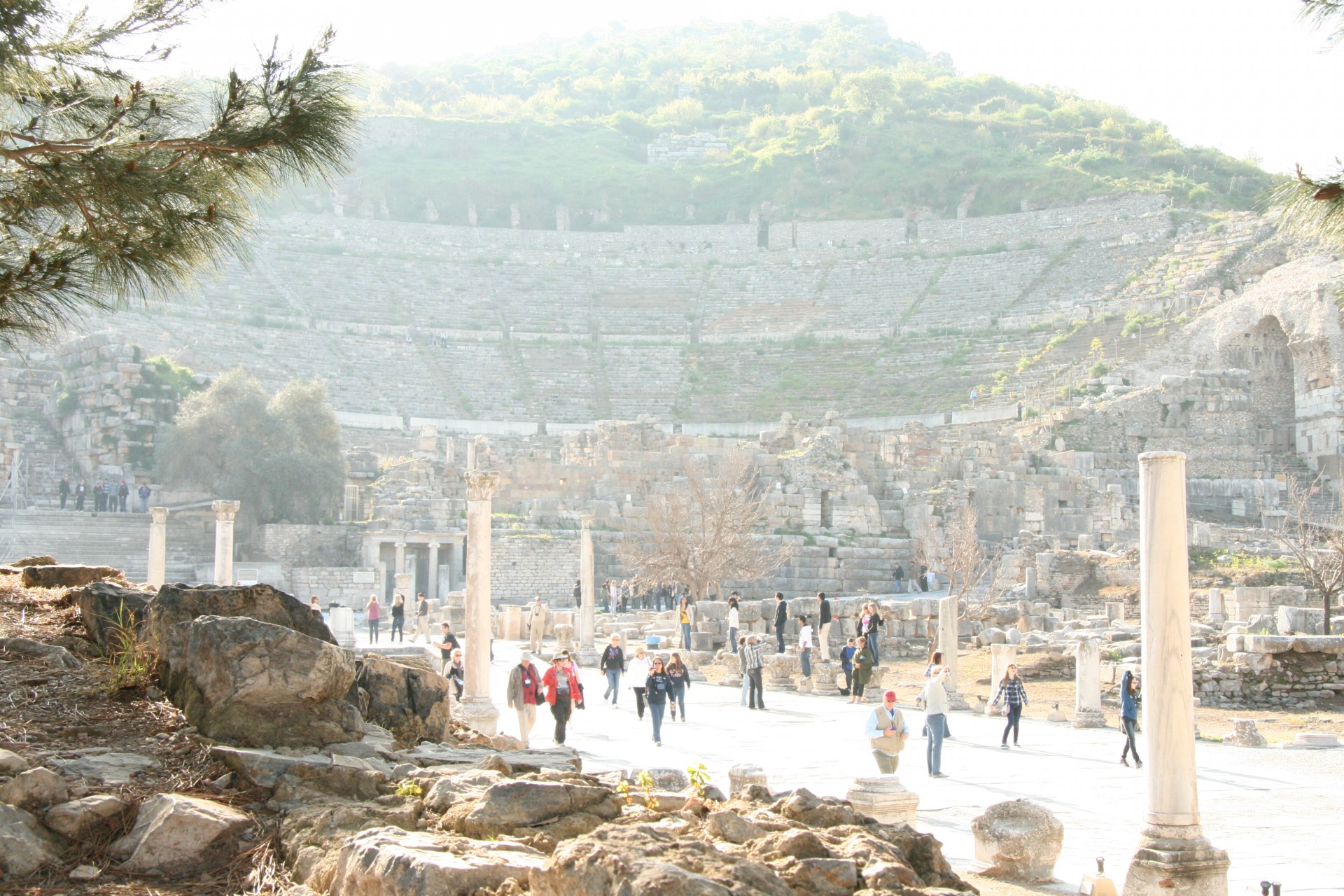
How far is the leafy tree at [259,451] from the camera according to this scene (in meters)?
35.6

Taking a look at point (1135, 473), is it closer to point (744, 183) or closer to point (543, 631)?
point (543, 631)

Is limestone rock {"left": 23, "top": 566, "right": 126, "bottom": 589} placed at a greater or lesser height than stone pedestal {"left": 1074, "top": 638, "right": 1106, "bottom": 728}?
greater

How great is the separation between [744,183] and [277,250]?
32261 millimetres

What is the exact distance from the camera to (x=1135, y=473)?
37375mm

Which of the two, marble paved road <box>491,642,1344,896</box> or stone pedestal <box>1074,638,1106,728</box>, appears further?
stone pedestal <box>1074,638,1106,728</box>

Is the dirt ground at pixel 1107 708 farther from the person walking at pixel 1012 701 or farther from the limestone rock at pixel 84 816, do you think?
the limestone rock at pixel 84 816

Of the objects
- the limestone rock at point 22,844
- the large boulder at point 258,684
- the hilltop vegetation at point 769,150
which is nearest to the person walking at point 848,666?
the large boulder at point 258,684

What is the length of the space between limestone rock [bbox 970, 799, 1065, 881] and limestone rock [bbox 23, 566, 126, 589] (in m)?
6.33

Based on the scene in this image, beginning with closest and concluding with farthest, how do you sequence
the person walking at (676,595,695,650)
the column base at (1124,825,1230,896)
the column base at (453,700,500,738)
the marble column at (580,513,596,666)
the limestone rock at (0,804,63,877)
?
the limestone rock at (0,804,63,877) → the column base at (1124,825,1230,896) → the column base at (453,700,500,738) → the marble column at (580,513,596,666) → the person walking at (676,595,695,650)

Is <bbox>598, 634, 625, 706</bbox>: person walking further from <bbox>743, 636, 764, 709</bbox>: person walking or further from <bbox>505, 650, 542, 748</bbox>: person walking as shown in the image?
<bbox>505, 650, 542, 748</bbox>: person walking

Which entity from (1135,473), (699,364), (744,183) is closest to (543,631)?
(1135,473)

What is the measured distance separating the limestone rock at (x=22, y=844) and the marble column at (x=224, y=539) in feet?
56.0

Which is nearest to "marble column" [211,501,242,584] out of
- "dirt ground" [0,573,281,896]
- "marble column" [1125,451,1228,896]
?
"dirt ground" [0,573,281,896]

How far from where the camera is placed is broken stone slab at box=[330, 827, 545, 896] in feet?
16.7
